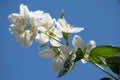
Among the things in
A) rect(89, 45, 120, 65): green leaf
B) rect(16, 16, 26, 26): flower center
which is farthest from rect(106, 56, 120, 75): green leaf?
rect(16, 16, 26, 26): flower center

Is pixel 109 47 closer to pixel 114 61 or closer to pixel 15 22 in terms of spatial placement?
pixel 114 61

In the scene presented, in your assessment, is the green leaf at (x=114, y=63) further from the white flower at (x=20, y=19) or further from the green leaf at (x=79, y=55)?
the white flower at (x=20, y=19)

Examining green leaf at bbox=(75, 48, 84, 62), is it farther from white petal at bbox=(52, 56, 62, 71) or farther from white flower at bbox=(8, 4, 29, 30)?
white flower at bbox=(8, 4, 29, 30)

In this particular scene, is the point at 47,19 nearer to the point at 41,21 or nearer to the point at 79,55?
the point at 41,21

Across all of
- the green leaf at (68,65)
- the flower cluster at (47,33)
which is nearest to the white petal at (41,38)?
the flower cluster at (47,33)

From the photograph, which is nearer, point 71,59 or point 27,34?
point 71,59

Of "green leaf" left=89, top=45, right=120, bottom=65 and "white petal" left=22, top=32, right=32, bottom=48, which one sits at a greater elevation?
"white petal" left=22, top=32, right=32, bottom=48

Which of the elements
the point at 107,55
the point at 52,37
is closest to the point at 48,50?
the point at 52,37

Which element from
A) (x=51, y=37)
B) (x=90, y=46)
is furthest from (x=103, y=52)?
(x=51, y=37)
